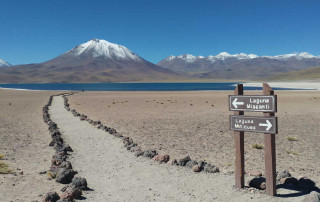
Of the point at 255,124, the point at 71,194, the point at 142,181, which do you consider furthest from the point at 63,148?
the point at 255,124

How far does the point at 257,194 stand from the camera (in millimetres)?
5969

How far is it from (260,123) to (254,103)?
372mm

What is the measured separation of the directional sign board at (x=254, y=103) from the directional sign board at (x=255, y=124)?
0.17m

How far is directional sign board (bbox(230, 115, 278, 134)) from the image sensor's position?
571 centimetres

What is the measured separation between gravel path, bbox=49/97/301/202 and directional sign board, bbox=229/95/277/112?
5.05ft

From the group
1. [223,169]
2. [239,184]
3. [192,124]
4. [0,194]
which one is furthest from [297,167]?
[192,124]

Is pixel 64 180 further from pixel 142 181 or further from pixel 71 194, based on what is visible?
pixel 142 181

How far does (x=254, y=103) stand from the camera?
596 centimetres

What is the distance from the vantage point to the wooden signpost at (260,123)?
5758 millimetres

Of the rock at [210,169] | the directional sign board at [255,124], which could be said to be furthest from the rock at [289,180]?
the rock at [210,169]

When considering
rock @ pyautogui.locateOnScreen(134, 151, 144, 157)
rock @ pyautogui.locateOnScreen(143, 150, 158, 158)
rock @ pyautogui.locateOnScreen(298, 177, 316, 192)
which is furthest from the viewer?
rock @ pyautogui.locateOnScreen(134, 151, 144, 157)

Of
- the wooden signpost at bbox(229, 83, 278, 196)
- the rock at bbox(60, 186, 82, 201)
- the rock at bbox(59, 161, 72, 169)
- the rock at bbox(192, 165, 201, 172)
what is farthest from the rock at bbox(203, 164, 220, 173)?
the rock at bbox(59, 161, 72, 169)

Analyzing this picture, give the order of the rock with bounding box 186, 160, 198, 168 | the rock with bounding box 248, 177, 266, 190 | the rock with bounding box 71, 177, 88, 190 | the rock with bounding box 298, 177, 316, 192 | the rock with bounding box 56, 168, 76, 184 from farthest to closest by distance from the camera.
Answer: the rock with bounding box 186, 160, 198, 168 → the rock with bounding box 56, 168, 76, 184 → the rock with bounding box 71, 177, 88, 190 → the rock with bounding box 248, 177, 266, 190 → the rock with bounding box 298, 177, 316, 192

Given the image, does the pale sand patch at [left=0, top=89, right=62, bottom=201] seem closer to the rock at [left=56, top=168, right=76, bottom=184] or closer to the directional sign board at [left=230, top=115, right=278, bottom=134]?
the rock at [left=56, top=168, right=76, bottom=184]
